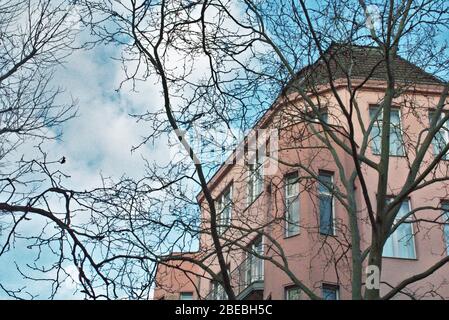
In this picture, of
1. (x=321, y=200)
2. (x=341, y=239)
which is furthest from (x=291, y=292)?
(x=341, y=239)

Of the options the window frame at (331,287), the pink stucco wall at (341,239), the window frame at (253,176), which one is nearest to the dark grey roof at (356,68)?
the window frame at (253,176)

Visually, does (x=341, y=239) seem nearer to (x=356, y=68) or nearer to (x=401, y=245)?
(x=401, y=245)

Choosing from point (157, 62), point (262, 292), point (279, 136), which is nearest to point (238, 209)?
point (279, 136)

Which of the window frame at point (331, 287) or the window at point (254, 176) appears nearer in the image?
the window at point (254, 176)

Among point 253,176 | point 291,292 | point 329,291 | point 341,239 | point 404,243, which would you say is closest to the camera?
point 253,176

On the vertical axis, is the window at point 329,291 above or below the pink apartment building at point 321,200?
below

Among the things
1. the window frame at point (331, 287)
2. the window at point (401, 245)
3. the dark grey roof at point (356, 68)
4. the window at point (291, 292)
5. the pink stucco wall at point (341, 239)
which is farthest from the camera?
the window at point (401, 245)

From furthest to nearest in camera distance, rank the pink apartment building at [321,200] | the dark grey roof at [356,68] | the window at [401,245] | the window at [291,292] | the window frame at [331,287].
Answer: the window at [401,245] → the window at [291,292] → the window frame at [331,287] → the pink apartment building at [321,200] → the dark grey roof at [356,68]

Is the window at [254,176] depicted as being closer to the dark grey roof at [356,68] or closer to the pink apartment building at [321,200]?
the pink apartment building at [321,200]

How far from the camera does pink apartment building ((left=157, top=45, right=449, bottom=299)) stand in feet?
38.6

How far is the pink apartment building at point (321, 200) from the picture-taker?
11773mm

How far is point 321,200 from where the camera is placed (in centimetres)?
1600
